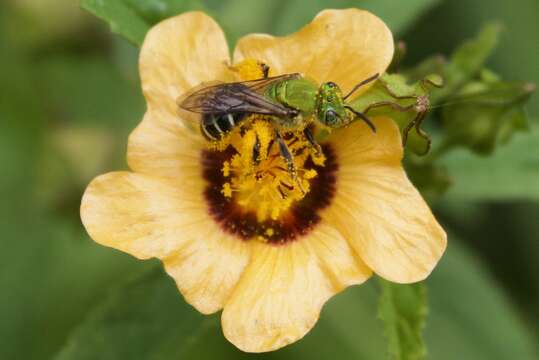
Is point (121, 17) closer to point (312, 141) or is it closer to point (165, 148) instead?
point (165, 148)

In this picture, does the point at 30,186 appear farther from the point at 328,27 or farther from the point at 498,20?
the point at 498,20

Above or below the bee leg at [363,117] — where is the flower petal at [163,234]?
below

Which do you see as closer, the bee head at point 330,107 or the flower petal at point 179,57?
the bee head at point 330,107

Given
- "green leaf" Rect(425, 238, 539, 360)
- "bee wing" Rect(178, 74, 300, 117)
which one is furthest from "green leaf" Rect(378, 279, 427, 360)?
"green leaf" Rect(425, 238, 539, 360)

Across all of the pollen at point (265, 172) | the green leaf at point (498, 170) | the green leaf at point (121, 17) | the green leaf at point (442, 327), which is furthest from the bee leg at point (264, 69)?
the green leaf at point (442, 327)

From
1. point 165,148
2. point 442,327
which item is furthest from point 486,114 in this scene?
point 442,327

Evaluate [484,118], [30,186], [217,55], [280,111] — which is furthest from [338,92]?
[30,186]

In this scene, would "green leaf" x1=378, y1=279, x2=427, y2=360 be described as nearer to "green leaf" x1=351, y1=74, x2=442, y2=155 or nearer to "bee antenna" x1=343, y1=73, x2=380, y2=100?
"green leaf" x1=351, y1=74, x2=442, y2=155

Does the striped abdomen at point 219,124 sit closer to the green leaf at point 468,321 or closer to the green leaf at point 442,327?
the green leaf at point 442,327
